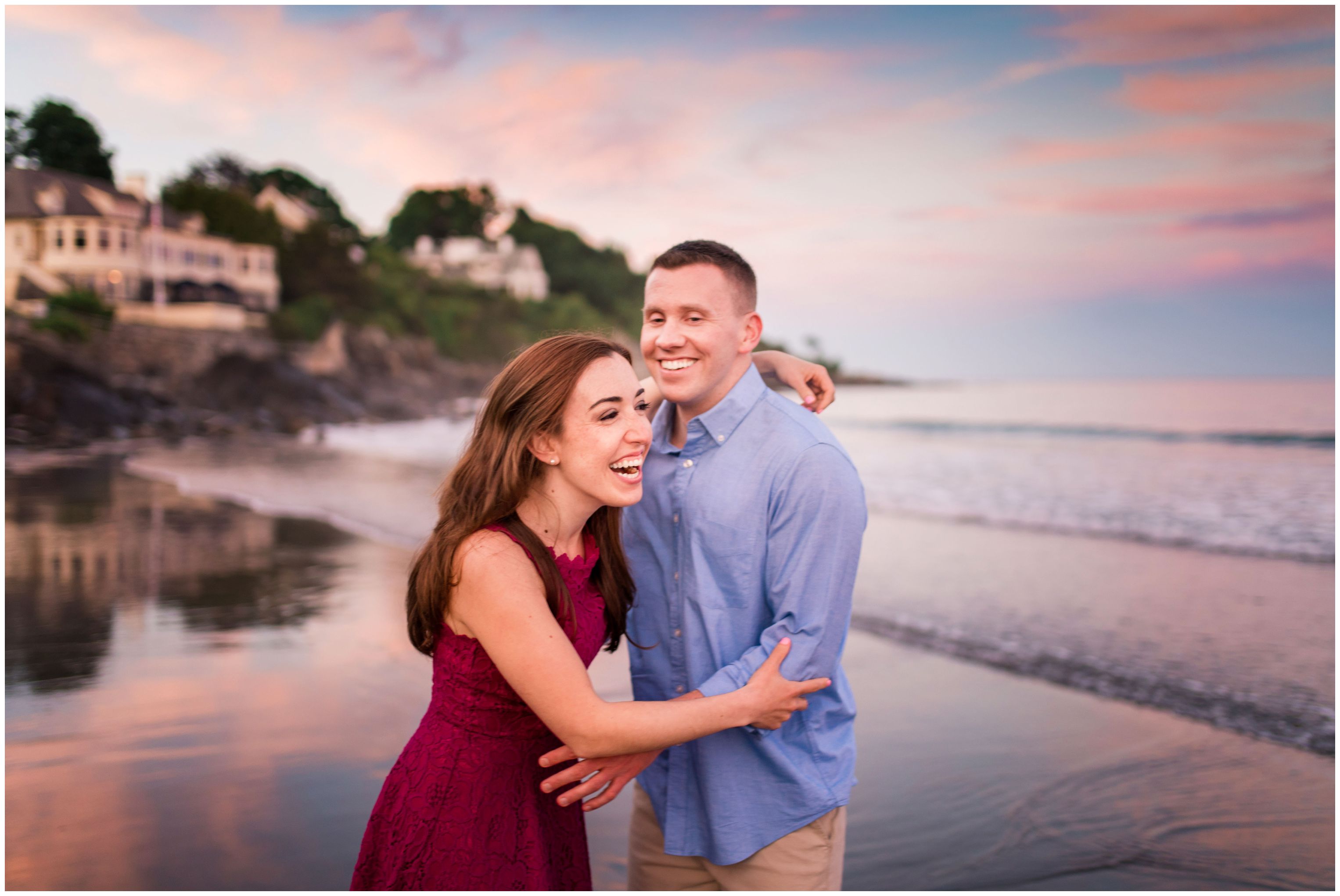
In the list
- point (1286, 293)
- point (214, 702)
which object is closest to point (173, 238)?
point (214, 702)

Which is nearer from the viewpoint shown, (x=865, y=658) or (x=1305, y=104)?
(x=865, y=658)

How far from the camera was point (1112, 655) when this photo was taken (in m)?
6.92

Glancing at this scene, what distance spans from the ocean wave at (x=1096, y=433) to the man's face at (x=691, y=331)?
69.2 ft

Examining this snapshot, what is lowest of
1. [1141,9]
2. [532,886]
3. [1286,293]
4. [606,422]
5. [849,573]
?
[532,886]

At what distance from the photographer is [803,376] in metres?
2.94

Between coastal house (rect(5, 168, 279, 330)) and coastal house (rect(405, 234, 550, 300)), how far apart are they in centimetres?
2716

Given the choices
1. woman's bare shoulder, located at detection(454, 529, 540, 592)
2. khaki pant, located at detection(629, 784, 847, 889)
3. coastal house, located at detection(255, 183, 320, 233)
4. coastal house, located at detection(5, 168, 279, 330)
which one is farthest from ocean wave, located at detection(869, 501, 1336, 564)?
coastal house, located at detection(255, 183, 320, 233)

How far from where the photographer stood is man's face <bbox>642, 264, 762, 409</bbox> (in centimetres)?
244

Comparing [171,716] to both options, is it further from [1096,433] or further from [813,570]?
[1096,433]

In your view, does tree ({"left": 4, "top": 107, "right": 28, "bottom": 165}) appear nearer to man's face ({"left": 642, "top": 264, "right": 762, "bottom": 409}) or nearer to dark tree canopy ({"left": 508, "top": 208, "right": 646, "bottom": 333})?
man's face ({"left": 642, "top": 264, "right": 762, "bottom": 409})

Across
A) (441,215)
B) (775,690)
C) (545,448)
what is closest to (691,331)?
(545,448)

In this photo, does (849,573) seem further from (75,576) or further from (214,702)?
(75,576)

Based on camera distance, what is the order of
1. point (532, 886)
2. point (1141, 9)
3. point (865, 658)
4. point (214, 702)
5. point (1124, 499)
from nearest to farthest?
point (532, 886) < point (214, 702) < point (865, 658) < point (1124, 499) < point (1141, 9)

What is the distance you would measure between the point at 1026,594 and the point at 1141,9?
1998 centimetres
